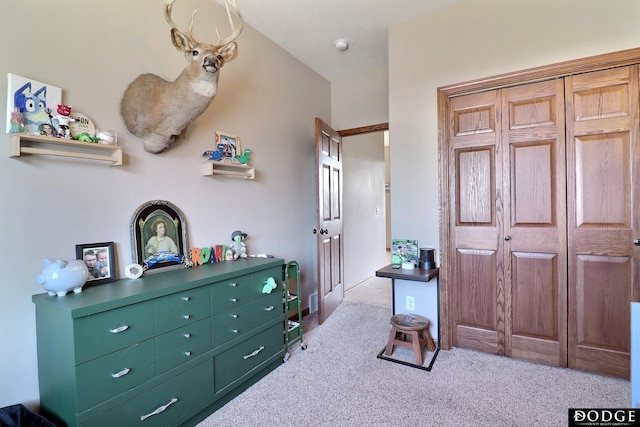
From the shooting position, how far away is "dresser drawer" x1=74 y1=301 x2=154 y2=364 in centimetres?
124

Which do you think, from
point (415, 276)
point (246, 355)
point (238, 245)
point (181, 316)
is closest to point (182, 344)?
point (181, 316)

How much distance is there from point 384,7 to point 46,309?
297cm

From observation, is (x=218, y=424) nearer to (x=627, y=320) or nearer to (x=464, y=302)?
(x=464, y=302)

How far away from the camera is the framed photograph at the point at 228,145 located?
2.35 m

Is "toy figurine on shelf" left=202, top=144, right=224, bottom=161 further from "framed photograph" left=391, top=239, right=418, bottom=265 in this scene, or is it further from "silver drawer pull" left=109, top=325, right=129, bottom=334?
"framed photograph" left=391, top=239, right=418, bottom=265

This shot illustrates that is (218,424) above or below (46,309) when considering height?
below

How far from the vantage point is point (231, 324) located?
6.18 ft

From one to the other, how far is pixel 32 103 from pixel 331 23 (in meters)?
2.24

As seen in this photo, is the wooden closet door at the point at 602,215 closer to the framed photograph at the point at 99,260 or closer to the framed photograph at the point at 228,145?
the framed photograph at the point at 228,145

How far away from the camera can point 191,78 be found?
1.75 metres

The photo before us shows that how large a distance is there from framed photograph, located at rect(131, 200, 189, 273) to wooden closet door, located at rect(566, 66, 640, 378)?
2.72 metres

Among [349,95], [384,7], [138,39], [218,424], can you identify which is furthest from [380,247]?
[138,39]

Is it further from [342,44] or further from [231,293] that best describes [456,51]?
[231,293]

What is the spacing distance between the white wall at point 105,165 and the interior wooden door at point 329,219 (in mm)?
499
